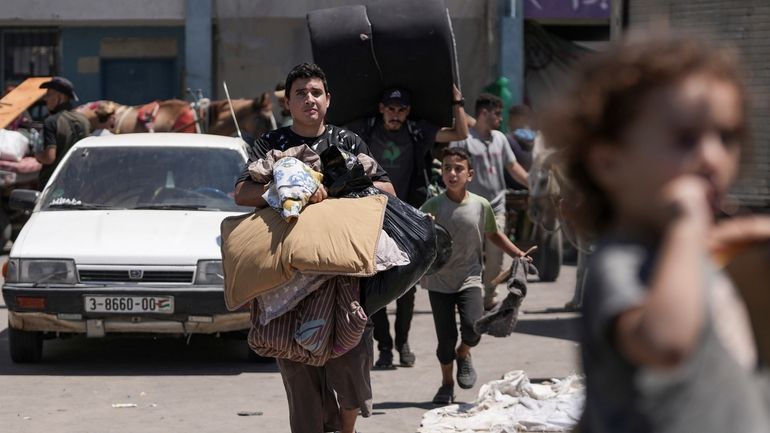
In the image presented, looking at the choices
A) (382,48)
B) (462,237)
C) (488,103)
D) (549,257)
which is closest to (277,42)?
(549,257)

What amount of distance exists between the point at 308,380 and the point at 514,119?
10.8 m

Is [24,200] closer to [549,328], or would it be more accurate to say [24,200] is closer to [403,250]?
[549,328]

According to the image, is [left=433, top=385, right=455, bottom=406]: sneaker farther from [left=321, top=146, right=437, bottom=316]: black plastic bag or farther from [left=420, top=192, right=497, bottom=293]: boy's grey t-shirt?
[left=321, top=146, right=437, bottom=316]: black plastic bag

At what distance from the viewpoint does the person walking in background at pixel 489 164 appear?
38.9 ft

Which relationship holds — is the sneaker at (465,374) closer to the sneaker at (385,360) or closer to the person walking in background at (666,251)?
the sneaker at (385,360)

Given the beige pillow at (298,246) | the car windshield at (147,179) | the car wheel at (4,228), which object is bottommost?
the car wheel at (4,228)

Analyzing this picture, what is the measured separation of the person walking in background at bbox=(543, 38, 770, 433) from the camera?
7.06ft

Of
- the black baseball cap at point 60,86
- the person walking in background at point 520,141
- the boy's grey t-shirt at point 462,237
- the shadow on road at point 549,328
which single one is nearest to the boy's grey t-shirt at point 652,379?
the boy's grey t-shirt at point 462,237

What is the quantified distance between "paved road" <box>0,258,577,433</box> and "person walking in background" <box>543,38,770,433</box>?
5.30 m

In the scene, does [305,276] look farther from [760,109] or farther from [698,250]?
[760,109]

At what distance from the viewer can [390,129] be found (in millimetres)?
8820

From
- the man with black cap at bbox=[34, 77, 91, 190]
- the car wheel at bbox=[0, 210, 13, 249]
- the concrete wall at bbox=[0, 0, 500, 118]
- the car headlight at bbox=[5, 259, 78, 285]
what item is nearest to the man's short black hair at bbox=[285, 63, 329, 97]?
the car headlight at bbox=[5, 259, 78, 285]

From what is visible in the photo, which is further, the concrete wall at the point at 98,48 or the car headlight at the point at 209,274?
the concrete wall at the point at 98,48

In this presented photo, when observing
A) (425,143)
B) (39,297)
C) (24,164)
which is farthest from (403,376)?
(24,164)
